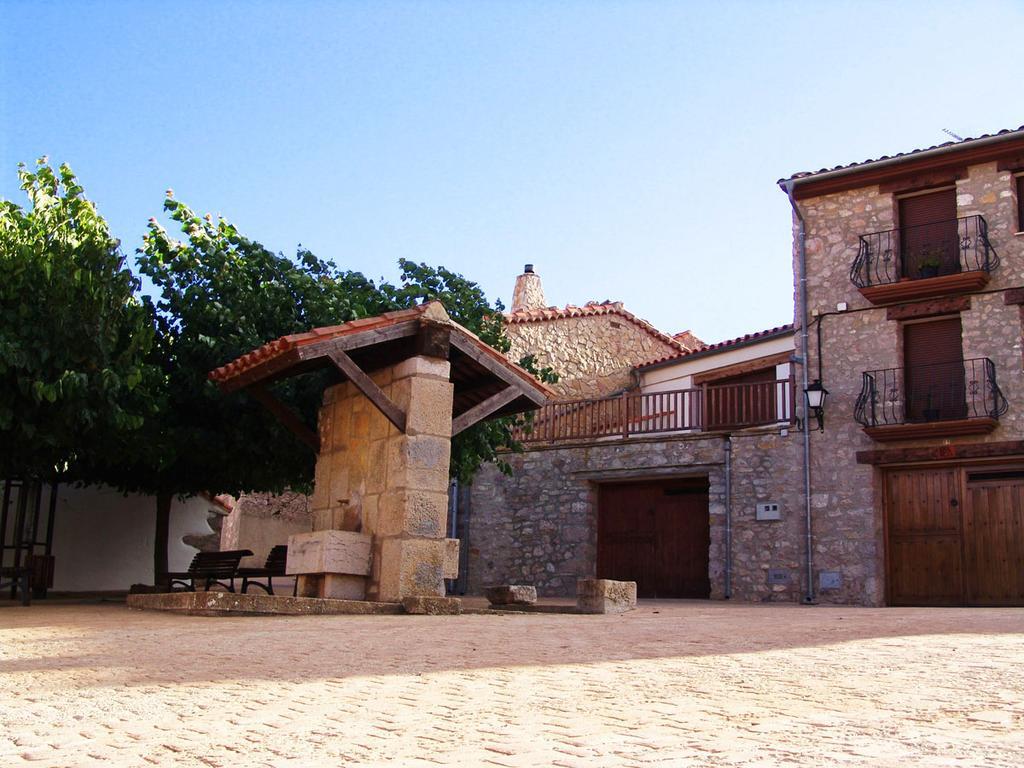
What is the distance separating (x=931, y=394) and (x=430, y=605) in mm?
10059

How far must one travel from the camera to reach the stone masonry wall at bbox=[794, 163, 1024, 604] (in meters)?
15.1

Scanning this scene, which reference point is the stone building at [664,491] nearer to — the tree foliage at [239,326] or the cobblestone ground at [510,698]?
the tree foliage at [239,326]

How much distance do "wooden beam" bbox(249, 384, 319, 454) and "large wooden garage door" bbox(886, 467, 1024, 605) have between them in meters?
9.41

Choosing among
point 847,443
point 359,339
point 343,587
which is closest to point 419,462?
point 359,339

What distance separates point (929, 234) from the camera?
16.0 meters

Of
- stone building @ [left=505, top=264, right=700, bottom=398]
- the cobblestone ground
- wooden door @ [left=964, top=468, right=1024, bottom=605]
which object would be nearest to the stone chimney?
stone building @ [left=505, top=264, right=700, bottom=398]

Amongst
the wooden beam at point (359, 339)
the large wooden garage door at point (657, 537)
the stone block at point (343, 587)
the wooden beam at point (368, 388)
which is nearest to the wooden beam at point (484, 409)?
the wooden beam at point (368, 388)

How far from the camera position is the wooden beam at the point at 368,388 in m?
8.60

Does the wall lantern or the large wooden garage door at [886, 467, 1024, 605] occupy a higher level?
the wall lantern

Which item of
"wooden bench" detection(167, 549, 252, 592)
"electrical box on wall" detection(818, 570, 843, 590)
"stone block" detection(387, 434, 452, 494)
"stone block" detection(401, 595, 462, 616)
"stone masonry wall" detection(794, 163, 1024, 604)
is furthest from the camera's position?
"electrical box on wall" detection(818, 570, 843, 590)

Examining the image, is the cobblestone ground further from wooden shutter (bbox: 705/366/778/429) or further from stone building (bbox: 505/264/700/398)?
stone building (bbox: 505/264/700/398)

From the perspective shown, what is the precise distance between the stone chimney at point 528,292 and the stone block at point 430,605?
1488 centimetres

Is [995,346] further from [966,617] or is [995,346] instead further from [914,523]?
[966,617]

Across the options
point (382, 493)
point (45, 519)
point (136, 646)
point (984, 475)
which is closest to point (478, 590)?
point (45, 519)
